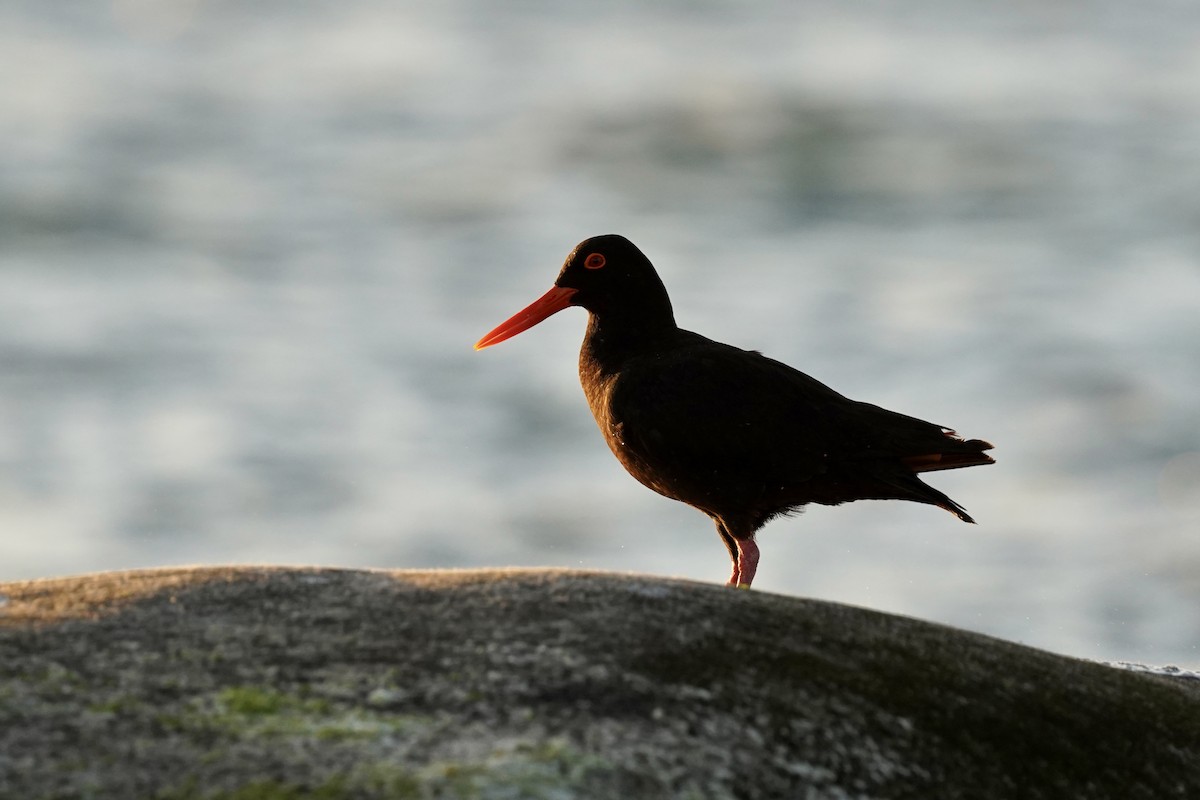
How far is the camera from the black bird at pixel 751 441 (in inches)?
260

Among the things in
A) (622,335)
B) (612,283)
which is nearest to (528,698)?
(622,335)

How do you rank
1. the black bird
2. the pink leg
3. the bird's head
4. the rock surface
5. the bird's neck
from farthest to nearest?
the bird's head → the bird's neck → the pink leg → the black bird → the rock surface

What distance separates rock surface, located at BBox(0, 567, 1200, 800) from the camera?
2711 millimetres

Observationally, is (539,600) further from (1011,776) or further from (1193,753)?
(1193,753)

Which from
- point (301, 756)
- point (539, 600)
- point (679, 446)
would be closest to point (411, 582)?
point (539, 600)

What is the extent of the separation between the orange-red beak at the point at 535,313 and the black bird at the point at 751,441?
0.98 m

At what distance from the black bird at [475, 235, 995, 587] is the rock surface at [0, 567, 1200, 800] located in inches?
106

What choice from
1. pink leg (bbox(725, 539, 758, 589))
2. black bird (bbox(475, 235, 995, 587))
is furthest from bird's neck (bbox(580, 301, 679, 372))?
pink leg (bbox(725, 539, 758, 589))

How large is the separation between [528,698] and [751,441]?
148 inches

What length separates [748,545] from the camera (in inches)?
266

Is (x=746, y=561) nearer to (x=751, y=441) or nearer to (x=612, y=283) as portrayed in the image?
(x=751, y=441)

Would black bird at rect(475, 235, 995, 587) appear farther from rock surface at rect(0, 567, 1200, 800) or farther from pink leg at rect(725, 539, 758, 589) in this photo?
rock surface at rect(0, 567, 1200, 800)

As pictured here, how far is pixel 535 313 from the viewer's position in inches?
325

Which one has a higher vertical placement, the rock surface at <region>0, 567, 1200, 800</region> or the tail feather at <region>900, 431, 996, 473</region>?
the tail feather at <region>900, 431, 996, 473</region>
